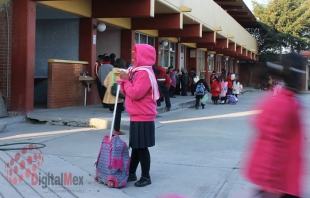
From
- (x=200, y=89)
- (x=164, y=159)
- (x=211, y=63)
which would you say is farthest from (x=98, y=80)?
(x=211, y=63)

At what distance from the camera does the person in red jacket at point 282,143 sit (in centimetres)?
293

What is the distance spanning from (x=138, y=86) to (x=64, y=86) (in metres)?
8.42

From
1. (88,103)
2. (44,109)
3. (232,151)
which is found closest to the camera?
(232,151)

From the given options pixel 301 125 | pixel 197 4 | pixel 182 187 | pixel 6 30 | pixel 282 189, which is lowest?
pixel 182 187

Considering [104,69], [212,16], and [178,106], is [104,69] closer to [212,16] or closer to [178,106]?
[178,106]

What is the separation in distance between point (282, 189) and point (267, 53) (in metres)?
48.6

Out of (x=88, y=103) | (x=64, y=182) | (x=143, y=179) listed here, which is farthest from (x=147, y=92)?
(x=88, y=103)

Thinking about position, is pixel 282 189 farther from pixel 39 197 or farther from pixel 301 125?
pixel 39 197

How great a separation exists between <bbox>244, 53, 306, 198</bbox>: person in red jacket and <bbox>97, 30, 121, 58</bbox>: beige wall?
15.2m

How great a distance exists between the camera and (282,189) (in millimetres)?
2920

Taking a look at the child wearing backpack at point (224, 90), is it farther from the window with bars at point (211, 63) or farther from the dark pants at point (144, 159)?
the dark pants at point (144, 159)

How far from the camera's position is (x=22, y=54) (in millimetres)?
11211

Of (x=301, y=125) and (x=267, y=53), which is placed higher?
(x=267, y=53)

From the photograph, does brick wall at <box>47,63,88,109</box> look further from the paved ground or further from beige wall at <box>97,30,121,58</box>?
beige wall at <box>97,30,121,58</box>
